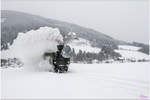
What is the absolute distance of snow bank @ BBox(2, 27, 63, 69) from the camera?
17.1m

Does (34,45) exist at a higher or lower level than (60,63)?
higher

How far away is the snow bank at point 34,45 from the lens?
17.1m

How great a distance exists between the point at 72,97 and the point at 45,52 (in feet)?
36.5

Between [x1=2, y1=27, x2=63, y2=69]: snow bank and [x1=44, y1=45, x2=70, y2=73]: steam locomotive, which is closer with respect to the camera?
[x1=44, y1=45, x2=70, y2=73]: steam locomotive

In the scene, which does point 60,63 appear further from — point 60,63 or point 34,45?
point 34,45

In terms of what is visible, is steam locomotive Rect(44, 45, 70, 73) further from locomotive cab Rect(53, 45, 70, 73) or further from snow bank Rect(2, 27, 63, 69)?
snow bank Rect(2, 27, 63, 69)

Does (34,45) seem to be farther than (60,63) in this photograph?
Yes

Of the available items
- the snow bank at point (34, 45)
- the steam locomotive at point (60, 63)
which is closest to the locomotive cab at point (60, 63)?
the steam locomotive at point (60, 63)

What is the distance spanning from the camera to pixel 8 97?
696 centimetres

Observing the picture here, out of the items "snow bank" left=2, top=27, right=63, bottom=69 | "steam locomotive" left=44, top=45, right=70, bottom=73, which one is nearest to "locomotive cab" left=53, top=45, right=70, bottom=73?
"steam locomotive" left=44, top=45, right=70, bottom=73

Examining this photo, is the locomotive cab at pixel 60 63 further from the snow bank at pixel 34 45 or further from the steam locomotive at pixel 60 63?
the snow bank at pixel 34 45

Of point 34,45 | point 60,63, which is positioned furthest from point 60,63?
point 34,45

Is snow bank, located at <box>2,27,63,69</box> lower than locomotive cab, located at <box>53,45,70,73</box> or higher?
higher

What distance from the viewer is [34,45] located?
17.4m
